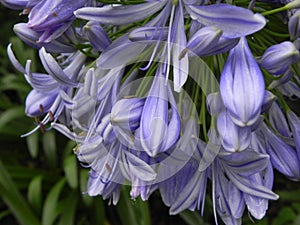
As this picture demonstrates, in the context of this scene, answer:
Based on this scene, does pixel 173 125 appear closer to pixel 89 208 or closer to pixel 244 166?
pixel 244 166

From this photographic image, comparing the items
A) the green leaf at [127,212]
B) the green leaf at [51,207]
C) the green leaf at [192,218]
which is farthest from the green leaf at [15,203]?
the green leaf at [192,218]

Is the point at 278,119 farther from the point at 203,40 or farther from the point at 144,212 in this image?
the point at 144,212

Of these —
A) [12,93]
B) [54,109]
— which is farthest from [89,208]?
[54,109]

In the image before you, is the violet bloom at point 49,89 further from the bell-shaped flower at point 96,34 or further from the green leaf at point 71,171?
the green leaf at point 71,171

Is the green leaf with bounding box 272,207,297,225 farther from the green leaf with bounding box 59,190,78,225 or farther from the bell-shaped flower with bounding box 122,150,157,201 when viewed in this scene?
the bell-shaped flower with bounding box 122,150,157,201

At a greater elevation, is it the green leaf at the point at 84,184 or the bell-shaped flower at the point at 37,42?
the bell-shaped flower at the point at 37,42

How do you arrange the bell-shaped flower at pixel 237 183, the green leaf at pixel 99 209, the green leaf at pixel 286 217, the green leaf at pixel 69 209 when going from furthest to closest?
the green leaf at pixel 99 209, the green leaf at pixel 69 209, the green leaf at pixel 286 217, the bell-shaped flower at pixel 237 183

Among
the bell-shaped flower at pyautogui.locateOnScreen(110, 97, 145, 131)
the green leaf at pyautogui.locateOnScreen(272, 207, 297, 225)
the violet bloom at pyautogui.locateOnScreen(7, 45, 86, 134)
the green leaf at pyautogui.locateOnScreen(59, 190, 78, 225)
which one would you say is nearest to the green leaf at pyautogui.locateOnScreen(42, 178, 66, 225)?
the green leaf at pyautogui.locateOnScreen(59, 190, 78, 225)
